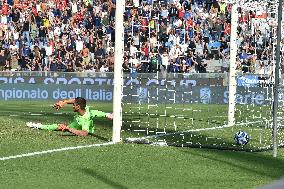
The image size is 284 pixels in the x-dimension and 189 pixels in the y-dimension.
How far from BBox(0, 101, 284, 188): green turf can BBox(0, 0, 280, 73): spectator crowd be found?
14.5 m

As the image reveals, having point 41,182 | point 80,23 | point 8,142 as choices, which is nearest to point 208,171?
point 41,182

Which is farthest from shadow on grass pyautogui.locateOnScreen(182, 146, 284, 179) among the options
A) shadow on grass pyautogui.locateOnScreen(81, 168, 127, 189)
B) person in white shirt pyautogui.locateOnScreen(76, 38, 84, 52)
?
person in white shirt pyautogui.locateOnScreen(76, 38, 84, 52)

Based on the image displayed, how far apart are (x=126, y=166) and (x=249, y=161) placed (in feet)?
8.06

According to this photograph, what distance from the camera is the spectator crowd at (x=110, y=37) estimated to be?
3353 centimetres

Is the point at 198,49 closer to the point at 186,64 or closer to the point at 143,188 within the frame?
the point at 186,64

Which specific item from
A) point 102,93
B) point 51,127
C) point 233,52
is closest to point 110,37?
point 102,93

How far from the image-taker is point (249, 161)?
47.2 feet

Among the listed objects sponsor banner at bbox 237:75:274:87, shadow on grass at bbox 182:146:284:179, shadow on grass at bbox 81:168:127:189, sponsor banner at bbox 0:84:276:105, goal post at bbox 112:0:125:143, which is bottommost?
sponsor banner at bbox 0:84:276:105

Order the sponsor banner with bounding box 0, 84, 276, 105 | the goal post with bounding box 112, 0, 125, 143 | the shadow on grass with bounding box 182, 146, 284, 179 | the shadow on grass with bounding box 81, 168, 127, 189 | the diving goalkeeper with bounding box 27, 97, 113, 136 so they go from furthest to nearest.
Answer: the sponsor banner with bounding box 0, 84, 276, 105, the diving goalkeeper with bounding box 27, 97, 113, 136, the goal post with bounding box 112, 0, 125, 143, the shadow on grass with bounding box 182, 146, 284, 179, the shadow on grass with bounding box 81, 168, 127, 189

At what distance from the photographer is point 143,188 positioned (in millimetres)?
10992

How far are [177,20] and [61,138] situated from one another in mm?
20714

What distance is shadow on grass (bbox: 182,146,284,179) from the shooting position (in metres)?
12.9

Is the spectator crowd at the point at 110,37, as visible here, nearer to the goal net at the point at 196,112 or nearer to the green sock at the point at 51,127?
the goal net at the point at 196,112

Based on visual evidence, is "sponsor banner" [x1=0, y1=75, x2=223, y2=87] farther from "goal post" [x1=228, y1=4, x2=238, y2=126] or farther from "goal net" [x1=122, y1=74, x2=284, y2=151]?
"goal post" [x1=228, y1=4, x2=238, y2=126]
